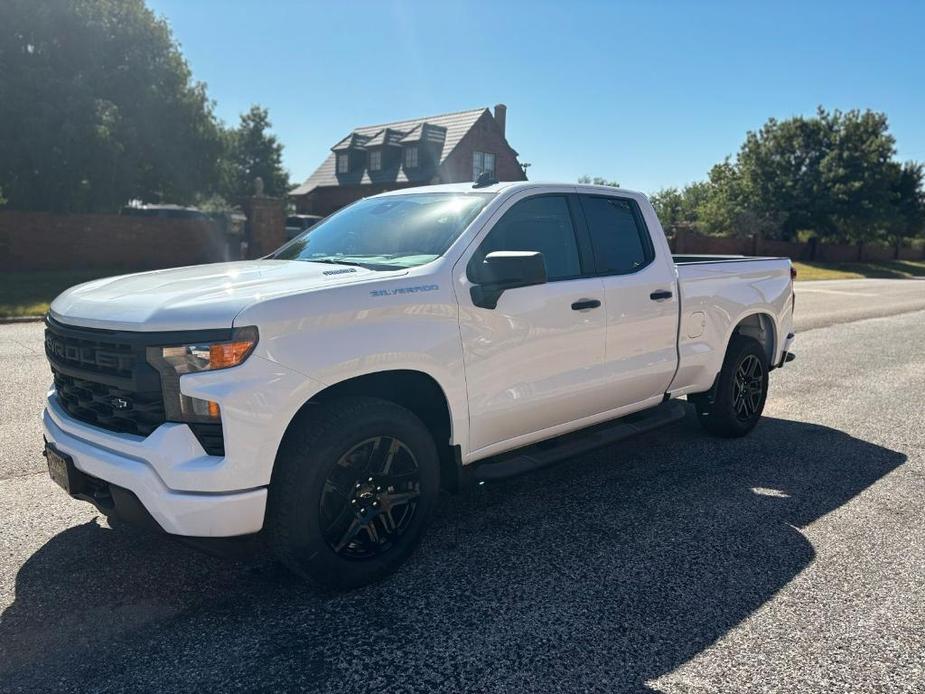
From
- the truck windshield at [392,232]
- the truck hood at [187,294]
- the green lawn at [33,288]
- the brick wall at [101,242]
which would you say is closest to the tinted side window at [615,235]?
the truck windshield at [392,232]

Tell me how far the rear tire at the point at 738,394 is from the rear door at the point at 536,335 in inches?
62.8

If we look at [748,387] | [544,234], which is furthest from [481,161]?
[544,234]

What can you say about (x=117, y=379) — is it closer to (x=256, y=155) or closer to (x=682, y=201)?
(x=256, y=155)

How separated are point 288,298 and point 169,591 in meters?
1.54

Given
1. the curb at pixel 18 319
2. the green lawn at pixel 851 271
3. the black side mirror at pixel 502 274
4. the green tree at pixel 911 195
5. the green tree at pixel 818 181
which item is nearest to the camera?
the black side mirror at pixel 502 274

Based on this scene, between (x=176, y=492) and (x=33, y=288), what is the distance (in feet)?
53.5

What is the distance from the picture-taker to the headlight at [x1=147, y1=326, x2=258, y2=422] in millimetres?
2838

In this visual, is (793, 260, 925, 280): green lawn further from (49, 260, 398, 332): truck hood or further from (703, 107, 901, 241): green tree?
(49, 260, 398, 332): truck hood

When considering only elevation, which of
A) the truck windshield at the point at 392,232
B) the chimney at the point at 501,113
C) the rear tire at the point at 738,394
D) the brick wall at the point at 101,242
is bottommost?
the rear tire at the point at 738,394

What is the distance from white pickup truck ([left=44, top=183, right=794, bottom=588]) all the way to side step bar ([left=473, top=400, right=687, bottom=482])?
23 mm

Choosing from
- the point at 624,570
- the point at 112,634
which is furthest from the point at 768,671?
the point at 112,634

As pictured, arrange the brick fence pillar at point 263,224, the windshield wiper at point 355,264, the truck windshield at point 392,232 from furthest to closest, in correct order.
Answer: the brick fence pillar at point 263,224
the truck windshield at point 392,232
the windshield wiper at point 355,264

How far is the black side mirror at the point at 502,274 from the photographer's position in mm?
3512

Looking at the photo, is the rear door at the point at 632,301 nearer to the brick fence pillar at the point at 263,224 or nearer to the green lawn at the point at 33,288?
the green lawn at the point at 33,288
